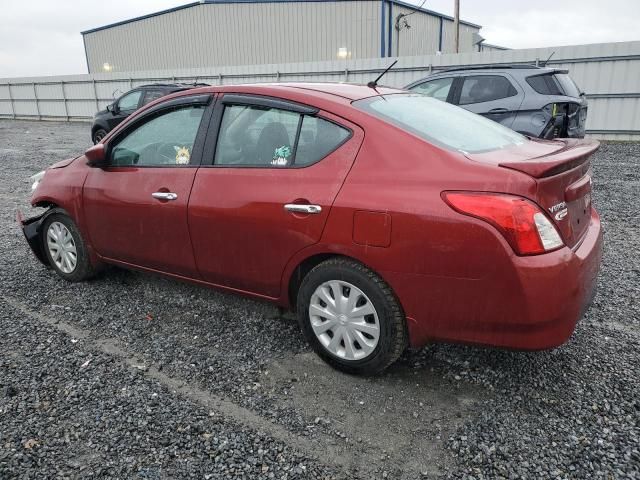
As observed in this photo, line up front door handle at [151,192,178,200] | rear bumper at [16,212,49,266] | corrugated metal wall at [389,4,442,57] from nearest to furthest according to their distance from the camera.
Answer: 1. front door handle at [151,192,178,200]
2. rear bumper at [16,212,49,266]
3. corrugated metal wall at [389,4,442,57]

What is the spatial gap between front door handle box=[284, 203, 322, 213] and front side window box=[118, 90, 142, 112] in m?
11.4

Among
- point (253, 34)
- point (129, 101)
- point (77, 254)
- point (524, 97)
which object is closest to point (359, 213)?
point (77, 254)

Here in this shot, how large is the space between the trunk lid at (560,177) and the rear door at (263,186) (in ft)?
2.62

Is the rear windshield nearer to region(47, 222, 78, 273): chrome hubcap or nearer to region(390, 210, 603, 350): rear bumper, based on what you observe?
region(390, 210, 603, 350): rear bumper

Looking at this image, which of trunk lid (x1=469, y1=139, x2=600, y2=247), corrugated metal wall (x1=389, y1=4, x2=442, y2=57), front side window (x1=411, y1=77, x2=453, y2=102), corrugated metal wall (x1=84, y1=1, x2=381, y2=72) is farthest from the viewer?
corrugated metal wall (x1=389, y1=4, x2=442, y2=57)

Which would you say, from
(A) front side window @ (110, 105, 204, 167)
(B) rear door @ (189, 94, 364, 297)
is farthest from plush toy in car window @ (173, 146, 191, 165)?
(B) rear door @ (189, 94, 364, 297)

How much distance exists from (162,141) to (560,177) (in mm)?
2541

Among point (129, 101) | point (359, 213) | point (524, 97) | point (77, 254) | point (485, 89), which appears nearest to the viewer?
point (359, 213)

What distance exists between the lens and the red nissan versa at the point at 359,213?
2.31m

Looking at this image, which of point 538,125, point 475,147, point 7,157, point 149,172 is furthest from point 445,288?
point 7,157

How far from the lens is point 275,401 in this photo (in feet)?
8.71

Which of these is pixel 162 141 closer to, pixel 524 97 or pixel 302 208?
pixel 302 208

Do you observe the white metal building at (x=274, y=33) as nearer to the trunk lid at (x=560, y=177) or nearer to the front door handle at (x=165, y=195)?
the front door handle at (x=165, y=195)

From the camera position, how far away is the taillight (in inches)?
88.4
